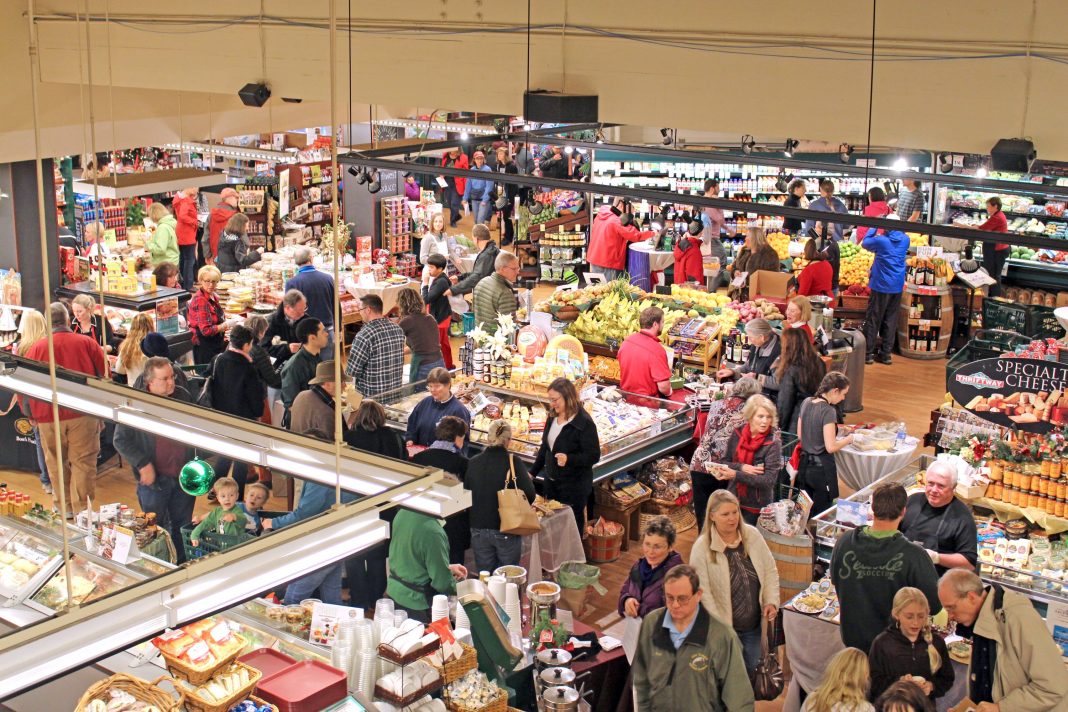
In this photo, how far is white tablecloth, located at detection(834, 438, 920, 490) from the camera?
8.25 meters

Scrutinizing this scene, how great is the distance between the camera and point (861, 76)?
656 cm

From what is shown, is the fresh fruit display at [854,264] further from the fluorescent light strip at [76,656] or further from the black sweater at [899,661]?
the fluorescent light strip at [76,656]

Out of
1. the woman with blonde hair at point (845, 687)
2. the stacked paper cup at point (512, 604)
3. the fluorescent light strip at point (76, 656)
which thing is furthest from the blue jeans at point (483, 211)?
the fluorescent light strip at point (76, 656)

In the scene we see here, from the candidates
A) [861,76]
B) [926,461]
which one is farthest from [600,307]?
[861,76]

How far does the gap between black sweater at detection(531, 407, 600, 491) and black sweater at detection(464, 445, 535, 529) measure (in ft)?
2.23

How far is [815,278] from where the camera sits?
1240cm

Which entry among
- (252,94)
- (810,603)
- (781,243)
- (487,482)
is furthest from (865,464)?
(781,243)

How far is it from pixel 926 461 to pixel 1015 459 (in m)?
0.62

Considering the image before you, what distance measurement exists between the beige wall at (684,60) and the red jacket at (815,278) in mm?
5249

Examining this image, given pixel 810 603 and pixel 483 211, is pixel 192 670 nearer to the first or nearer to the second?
pixel 810 603

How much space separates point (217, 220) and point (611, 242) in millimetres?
5102

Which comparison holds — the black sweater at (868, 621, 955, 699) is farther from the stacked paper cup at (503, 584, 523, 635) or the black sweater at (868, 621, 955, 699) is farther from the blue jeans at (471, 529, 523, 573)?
the blue jeans at (471, 529, 523, 573)

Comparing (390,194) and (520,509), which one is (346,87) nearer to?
(520,509)

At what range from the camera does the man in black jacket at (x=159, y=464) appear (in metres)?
7.82
